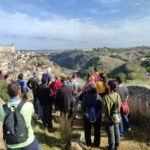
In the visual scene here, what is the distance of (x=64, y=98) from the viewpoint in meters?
6.14

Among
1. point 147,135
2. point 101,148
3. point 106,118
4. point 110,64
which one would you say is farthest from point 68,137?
point 110,64

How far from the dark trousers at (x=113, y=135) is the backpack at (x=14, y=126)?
235 centimetres

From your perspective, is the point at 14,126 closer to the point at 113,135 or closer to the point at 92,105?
the point at 92,105

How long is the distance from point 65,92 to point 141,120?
248cm

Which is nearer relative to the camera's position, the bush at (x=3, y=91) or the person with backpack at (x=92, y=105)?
the person with backpack at (x=92, y=105)

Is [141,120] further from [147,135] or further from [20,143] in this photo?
[20,143]

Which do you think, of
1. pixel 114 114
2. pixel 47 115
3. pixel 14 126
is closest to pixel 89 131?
pixel 114 114

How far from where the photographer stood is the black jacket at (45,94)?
6293mm

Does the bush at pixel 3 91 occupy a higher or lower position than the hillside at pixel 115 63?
higher

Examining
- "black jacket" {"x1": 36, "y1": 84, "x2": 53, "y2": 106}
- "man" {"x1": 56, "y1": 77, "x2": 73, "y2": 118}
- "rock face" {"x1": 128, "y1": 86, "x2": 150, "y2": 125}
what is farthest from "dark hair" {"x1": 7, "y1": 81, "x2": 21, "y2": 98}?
"rock face" {"x1": 128, "y1": 86, "x2": 150, "y2": 125}

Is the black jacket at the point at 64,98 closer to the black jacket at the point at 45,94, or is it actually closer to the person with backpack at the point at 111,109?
the black jacket at the point at 45,94

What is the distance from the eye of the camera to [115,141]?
5086 mm

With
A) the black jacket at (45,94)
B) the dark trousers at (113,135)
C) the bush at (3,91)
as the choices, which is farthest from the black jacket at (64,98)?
the bush at (3,91)

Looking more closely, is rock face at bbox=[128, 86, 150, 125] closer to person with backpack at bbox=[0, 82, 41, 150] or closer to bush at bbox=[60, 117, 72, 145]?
bush at bbox=[60, 117, 72, 145]
